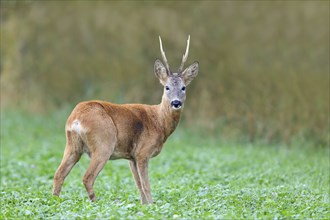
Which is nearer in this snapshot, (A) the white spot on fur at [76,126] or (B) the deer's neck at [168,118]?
(A) the white spot on fur at [76,126]

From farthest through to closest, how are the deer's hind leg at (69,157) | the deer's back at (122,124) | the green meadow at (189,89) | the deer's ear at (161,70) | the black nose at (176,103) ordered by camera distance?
the green meadow at (189,89) → the deer's ear at (161,70) → the black nose at (176,103) → the deer's hind leg at (69,157) → the deer's back at (122,124)

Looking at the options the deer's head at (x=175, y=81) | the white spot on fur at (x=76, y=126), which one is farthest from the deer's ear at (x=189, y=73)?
the white spot on fur at (x=76, y=126)

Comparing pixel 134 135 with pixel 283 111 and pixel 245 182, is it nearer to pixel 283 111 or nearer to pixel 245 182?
pixel 245 182

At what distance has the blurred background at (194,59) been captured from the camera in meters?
19.2

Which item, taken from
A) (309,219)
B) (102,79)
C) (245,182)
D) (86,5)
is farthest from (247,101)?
(309,219)

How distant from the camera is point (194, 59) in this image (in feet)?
67.9

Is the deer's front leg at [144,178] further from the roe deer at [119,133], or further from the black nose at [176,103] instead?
the black nose at [176,103]

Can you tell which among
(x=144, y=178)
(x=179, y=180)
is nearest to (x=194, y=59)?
(x=179, y=180)

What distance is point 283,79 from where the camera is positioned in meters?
19.5

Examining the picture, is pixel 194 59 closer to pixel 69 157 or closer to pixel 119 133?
pixel 119 133

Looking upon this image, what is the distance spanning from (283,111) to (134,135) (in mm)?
9987

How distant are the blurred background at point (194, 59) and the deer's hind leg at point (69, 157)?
943 centimetres

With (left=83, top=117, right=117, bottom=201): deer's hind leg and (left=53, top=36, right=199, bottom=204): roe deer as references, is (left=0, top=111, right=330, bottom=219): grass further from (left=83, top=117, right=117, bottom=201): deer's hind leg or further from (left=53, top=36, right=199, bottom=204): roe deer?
(left=53, top=36, right=199, bottom=204): roe deer

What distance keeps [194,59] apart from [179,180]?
356 inches
